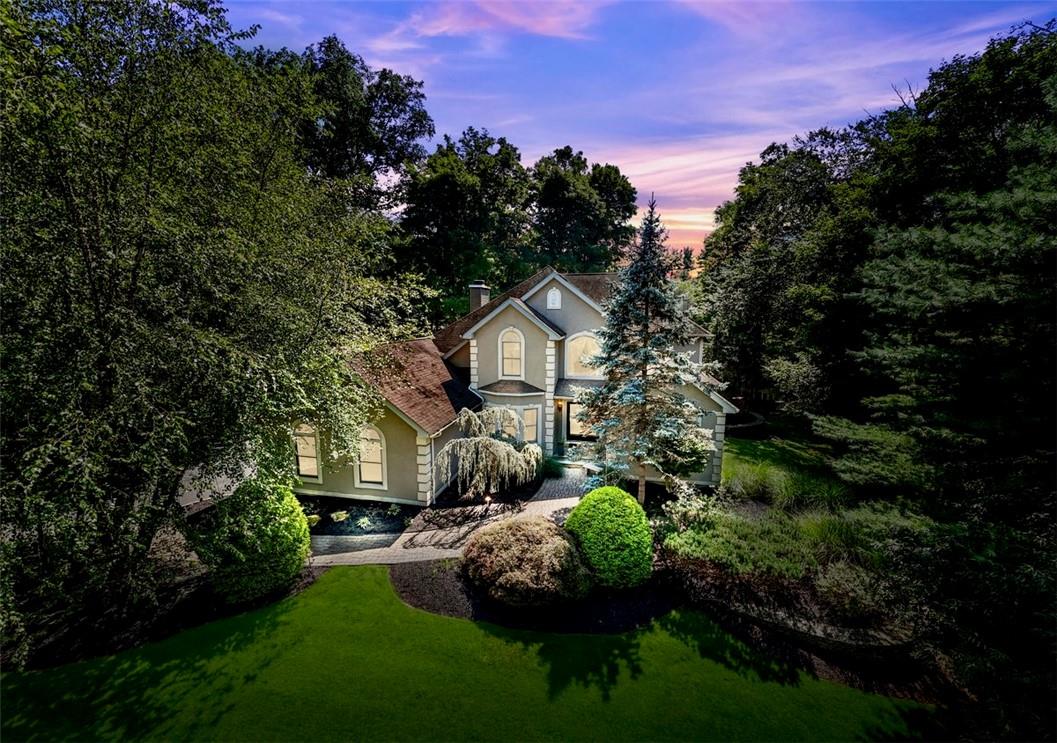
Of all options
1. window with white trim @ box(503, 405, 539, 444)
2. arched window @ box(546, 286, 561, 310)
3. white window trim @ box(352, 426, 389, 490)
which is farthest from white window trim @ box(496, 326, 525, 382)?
white window trim @ box(352, 426, 389, 490)

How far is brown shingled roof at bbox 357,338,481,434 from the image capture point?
1359 cm

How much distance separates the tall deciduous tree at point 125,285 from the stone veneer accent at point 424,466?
4.89 m

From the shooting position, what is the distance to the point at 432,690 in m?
7.28

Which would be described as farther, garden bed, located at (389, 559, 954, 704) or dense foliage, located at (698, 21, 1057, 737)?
garden bed, located at (389, 559, 954, 704)

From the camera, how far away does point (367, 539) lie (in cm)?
1236

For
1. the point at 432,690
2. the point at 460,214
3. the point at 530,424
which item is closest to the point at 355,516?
the point at 432,690

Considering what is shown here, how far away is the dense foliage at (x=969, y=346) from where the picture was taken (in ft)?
20.9

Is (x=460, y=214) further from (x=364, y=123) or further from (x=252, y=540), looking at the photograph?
(x=252, y=540)

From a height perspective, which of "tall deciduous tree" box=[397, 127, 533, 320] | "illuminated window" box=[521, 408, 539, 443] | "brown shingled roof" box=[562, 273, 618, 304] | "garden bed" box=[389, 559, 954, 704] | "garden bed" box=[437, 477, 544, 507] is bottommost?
"garden bed" box=[389, 559, 954, 704]

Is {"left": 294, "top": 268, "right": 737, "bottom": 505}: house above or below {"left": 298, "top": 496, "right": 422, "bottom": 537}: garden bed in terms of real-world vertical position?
above

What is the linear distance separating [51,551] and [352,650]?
512 centimetres

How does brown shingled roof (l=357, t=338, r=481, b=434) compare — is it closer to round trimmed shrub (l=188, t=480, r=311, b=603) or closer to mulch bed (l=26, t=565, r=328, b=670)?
round trimmed shrub (l=188, t=480, r=311, b=603)

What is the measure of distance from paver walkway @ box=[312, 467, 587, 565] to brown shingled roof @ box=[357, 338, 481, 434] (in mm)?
2906

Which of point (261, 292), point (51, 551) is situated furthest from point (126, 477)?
point (261, 292)
